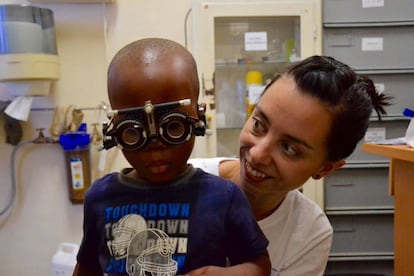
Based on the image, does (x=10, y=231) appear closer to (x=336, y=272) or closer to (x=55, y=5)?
(x=55, y=5)

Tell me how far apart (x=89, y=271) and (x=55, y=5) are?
6.04 ft

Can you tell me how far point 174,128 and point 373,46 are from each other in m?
1.83

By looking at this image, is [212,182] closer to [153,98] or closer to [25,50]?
[153,98]

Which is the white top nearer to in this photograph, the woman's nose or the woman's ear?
the woman's ear

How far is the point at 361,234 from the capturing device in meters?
2.14

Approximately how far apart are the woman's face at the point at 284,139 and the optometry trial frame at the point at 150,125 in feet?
0.90

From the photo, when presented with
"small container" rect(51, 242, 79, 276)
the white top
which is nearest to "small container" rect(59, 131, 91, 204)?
"small container" rect(51, 242, 79, 276)

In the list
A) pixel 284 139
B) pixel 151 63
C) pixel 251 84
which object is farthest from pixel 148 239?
pixel 251 84

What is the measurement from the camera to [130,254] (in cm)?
56

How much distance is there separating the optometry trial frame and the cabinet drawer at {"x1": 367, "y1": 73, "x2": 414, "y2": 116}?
5.88ft

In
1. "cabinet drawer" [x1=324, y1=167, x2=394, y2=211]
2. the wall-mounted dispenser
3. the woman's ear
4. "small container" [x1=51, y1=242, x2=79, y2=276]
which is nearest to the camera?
the woman's ear

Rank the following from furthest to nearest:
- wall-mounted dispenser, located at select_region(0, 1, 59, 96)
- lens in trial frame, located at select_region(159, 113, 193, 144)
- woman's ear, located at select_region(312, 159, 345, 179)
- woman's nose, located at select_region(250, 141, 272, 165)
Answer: wall-mounted dispenser, located at select_region(0, 1, 59, 96)
woman's ear, located at select_region(312, 159, 345, 179)
woman's nose, located at select_region(250, 141, 272, 165)
lens in trial frame, located at select_region(159, 113, 193, 144)

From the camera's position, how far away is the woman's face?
77cm

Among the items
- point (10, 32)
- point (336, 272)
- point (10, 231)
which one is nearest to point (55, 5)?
point (10, 32)
